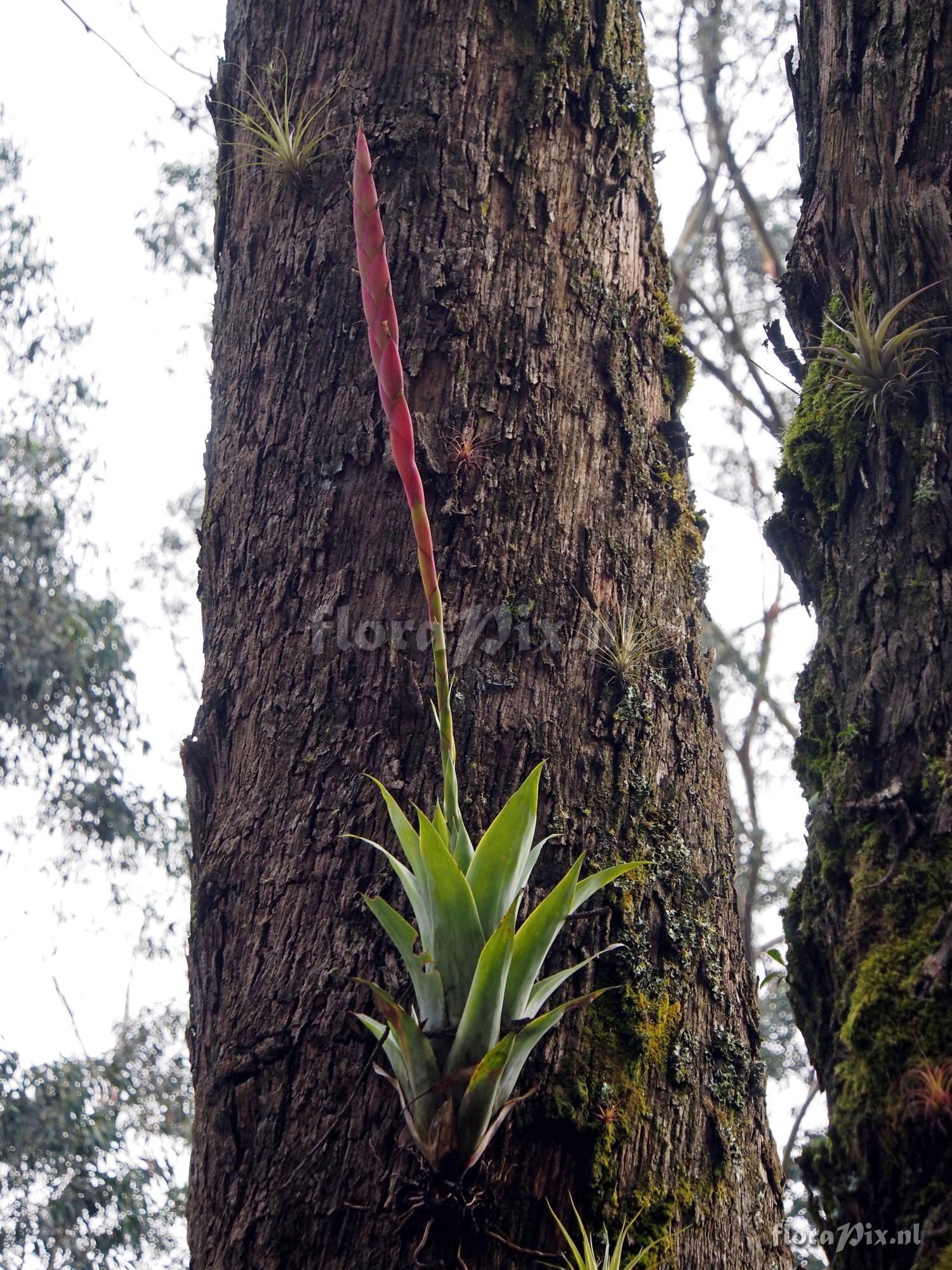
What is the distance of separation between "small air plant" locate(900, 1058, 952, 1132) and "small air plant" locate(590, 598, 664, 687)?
73 centimetres

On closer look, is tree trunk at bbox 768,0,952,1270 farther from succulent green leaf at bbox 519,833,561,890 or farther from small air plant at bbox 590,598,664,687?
succulent green leaf at bbox 519,833,561,890

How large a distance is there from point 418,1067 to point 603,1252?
0.37 meters

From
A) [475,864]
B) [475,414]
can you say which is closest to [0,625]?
[475,414]

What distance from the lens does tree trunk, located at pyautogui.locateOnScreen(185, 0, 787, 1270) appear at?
1376 mm

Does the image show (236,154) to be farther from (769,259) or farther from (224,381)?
(769,259)

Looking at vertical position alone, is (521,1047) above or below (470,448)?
below

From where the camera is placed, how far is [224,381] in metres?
2.03

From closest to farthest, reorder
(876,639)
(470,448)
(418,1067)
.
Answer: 1. (418,1067)
2. (876,639)
3. (470,448)

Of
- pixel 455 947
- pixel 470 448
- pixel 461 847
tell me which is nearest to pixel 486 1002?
pixel 455 947

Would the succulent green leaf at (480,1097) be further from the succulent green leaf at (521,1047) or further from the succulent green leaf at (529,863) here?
the succulent green leaf at (529,863)

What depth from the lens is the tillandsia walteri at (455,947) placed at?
1168mm

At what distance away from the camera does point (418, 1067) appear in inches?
47.9

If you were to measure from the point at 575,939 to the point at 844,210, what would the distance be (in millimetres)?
1225

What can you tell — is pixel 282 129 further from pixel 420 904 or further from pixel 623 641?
pixel 420 904
